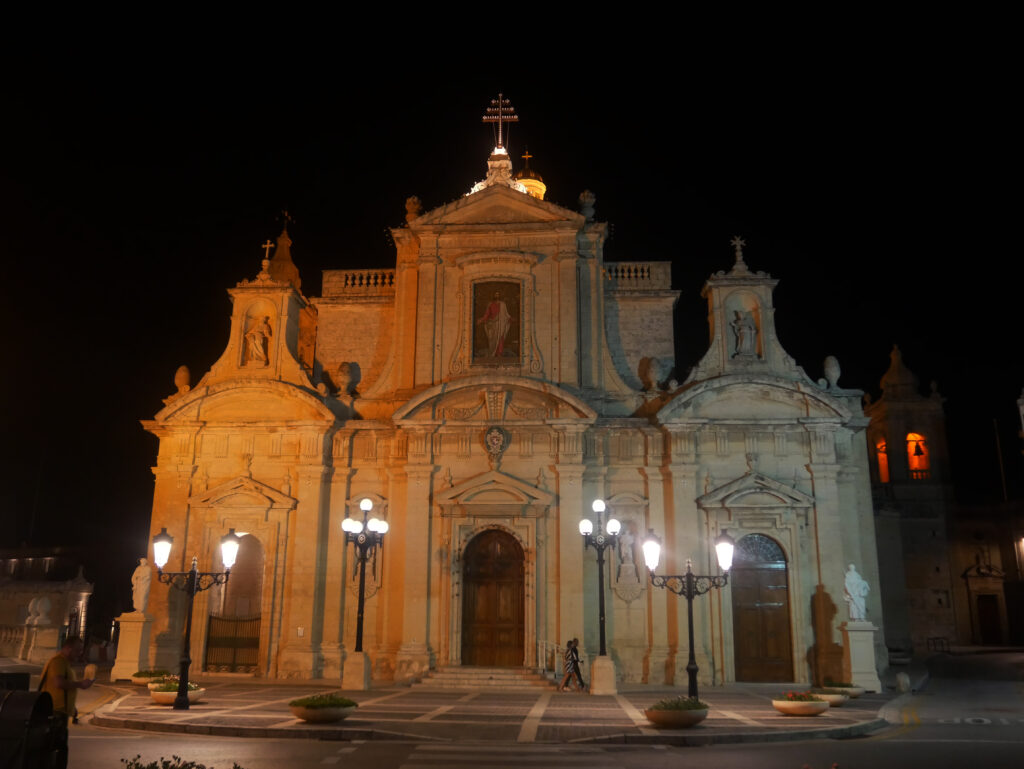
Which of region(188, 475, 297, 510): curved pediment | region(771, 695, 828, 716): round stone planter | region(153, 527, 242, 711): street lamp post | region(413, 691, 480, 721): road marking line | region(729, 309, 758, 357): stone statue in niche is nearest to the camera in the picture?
region(413, 691, 480, 721): road marking line

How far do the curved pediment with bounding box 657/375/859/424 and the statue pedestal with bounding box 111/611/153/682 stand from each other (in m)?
16.2

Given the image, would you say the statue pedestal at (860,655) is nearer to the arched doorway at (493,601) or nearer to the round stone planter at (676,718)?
the arched doorway at (493,601)

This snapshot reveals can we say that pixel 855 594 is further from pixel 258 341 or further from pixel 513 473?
pixel 258 341

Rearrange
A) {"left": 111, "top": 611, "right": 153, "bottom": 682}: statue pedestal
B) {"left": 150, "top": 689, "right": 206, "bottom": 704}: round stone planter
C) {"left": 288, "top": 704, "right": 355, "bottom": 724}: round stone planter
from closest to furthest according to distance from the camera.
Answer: {"left": 288, "top": 704, "right": 355, "bottom": 724}: round stone planter, {"left": 150, "top": 689, "right": 206, "bottom": 704}: round stone planter, {"left": 111, "top": 611, "right": 153, "bottom": 682}: statue pedestal

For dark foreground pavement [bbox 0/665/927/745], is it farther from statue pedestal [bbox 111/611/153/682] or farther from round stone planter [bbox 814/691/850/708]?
statue pedestal [bbox 111/611/153/682]

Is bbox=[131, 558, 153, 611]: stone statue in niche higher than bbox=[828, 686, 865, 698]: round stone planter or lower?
higher

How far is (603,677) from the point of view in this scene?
2234 centimetres

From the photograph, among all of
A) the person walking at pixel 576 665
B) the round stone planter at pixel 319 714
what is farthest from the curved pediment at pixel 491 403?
the round stone planter at pixel 319 714

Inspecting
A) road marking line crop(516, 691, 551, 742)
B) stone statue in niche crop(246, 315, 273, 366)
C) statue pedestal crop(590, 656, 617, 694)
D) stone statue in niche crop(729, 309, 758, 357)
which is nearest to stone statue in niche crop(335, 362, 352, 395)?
stone statue in niche crop(246, 315, 273, 366)

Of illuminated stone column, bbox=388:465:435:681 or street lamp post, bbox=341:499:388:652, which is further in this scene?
illuminated stone column, bbox=388:465:435:681

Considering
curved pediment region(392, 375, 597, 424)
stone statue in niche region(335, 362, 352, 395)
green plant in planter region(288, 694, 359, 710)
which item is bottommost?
green plant in planter region(288, 694, 359, 710)

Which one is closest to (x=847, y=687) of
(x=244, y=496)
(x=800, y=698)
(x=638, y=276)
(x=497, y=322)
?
(x=800, y=698)

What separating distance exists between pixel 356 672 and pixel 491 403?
8730 millimetres

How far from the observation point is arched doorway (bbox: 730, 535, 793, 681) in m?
25.3
